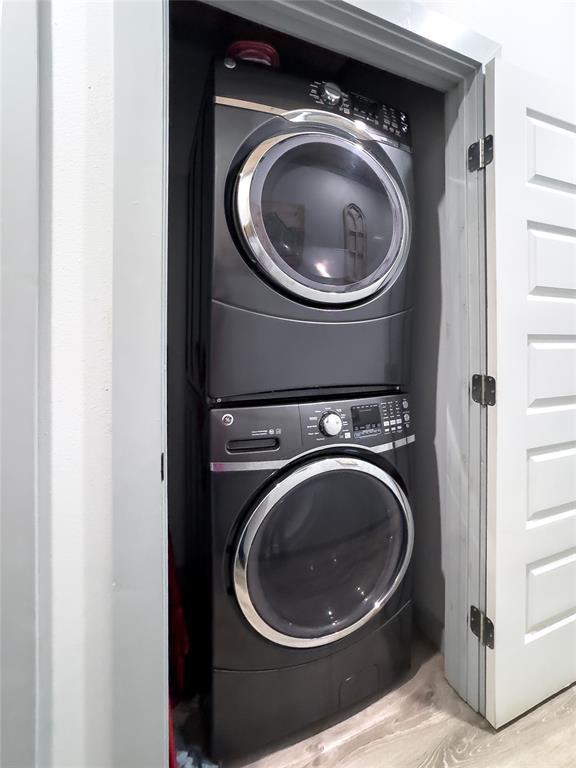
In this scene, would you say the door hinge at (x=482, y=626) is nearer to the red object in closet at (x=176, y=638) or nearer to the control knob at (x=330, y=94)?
the red object in closet at (x=176, y=638)

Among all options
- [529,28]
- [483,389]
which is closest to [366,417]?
[483,389]

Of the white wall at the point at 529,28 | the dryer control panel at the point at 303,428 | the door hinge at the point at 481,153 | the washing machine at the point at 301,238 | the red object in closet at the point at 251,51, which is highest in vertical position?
the white wall at the point at 529,28

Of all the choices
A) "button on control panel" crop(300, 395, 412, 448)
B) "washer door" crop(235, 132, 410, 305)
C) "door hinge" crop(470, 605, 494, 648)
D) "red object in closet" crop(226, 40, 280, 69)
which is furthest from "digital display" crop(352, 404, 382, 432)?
"red object in closet" crop(226, 40, 280, 69)

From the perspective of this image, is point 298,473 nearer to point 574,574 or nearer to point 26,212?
Answer: point 26,212

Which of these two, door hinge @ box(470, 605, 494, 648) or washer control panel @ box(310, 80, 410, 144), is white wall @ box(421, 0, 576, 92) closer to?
washer control panel @ box(310, 80, 410, 144)

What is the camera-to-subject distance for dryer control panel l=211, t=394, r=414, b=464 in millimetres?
875

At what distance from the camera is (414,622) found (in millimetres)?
1446

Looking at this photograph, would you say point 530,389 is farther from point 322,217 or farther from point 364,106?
point 364,106

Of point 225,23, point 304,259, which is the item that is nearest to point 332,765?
point 304,259

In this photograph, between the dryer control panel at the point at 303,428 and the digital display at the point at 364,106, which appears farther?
Result: the digital display at the point at 364,106

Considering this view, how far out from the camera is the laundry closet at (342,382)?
0.89 meters

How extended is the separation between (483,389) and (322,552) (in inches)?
26.4

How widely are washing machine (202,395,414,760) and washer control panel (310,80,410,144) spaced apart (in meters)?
0.80

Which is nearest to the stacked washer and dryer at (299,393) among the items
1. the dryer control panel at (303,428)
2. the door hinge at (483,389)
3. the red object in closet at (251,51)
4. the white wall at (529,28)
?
the dryer control panel at (303,428)
